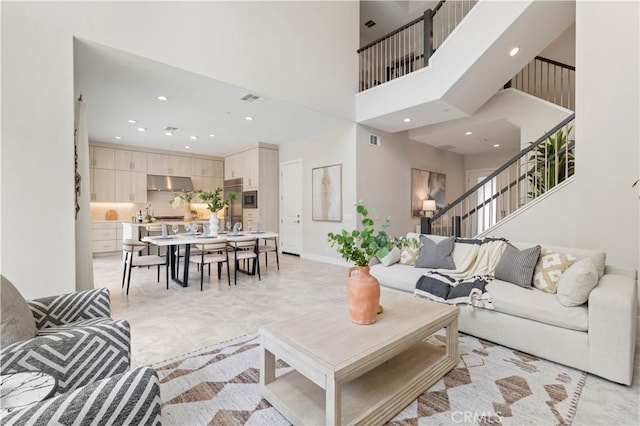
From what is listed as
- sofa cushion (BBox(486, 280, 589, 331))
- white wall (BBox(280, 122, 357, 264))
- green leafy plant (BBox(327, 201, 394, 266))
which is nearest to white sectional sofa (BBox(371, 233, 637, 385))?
sofa cushion (BBox(486, 280, 589, 331))

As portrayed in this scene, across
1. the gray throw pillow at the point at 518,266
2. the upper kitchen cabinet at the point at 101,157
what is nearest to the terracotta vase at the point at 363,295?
the gray throw pillow at the point at 518,266

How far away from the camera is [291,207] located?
7.43m

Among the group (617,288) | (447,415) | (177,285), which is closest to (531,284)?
(617,288)

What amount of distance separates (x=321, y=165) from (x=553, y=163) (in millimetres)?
4087

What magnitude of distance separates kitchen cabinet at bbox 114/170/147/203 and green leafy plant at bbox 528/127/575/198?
869cm

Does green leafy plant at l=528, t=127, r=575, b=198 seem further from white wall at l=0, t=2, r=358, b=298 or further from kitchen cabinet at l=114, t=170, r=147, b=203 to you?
kitchen cabinet at l=114, t=170, r=147, b=203

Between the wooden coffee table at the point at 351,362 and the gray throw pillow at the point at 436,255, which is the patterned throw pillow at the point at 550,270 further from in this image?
the wooden coffee table at the point at 351,362

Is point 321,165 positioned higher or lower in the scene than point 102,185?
higher

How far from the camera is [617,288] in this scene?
2037 millimetres

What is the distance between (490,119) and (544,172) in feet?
6.27

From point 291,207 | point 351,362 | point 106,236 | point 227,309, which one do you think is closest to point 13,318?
point 351,362

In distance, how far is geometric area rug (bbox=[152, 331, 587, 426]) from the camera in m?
1.62

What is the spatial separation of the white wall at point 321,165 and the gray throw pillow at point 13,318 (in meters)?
4.80

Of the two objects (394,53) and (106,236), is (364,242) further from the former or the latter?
(106,236)
